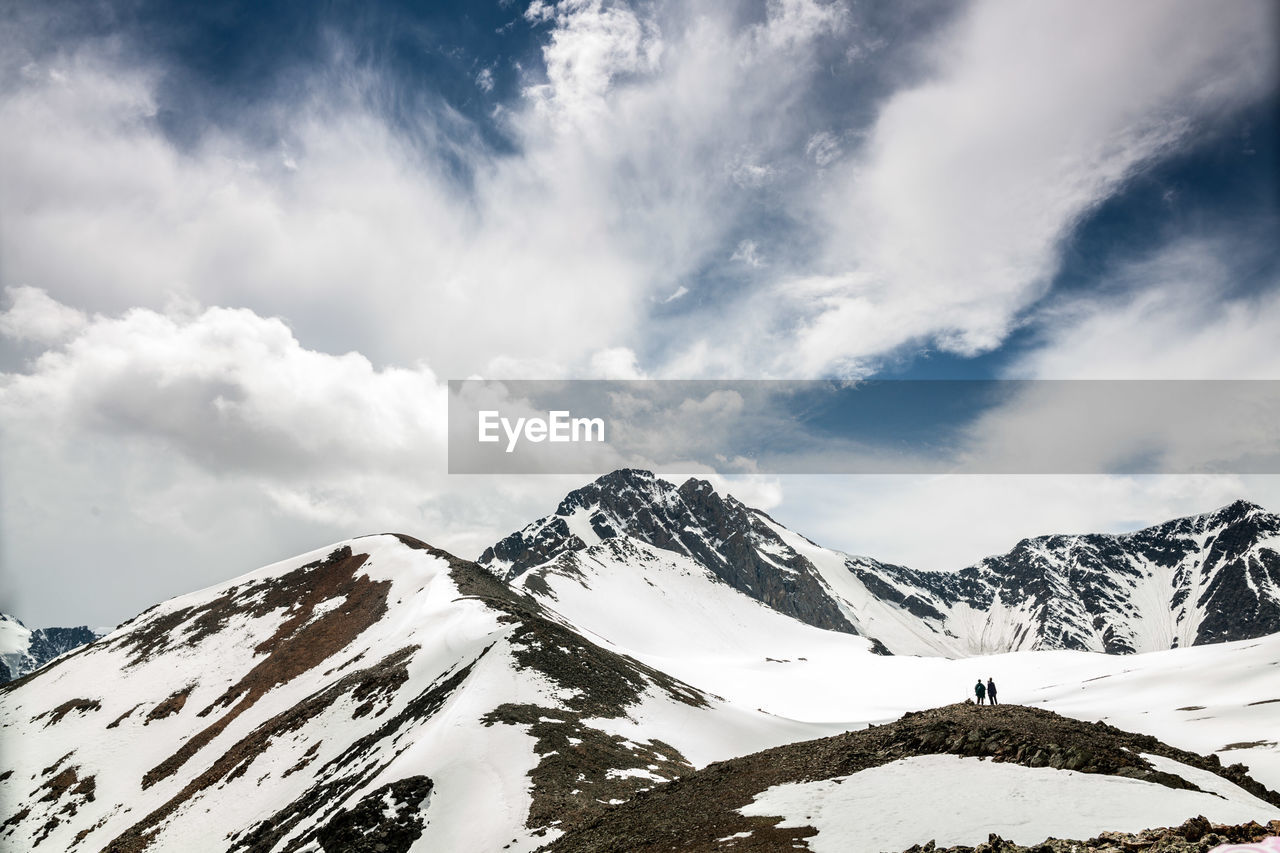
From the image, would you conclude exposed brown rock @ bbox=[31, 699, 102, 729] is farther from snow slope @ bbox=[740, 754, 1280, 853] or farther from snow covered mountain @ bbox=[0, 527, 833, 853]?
snow slope @ bbox=[740, 754, 1280, 853]

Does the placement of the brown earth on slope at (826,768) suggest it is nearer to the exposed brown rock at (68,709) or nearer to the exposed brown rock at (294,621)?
the exposed brown rock at (294,621)

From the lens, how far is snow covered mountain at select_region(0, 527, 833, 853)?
33938mm

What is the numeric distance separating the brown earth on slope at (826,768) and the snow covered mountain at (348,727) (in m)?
5.23

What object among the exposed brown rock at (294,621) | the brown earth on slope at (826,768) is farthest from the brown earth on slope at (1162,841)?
the exposed brown rock at (294,621)

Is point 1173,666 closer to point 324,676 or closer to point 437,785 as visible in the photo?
point 437,785

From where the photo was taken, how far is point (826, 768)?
997 inches

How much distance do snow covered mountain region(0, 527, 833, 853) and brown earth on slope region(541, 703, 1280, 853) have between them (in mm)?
5227

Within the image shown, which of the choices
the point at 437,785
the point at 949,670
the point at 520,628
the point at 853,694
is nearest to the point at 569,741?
the point at 437,785

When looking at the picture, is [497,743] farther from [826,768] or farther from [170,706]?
[170,706]

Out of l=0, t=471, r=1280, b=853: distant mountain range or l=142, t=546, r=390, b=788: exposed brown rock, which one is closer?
l=0, t=471, r=1280, b=853: distant mountain range

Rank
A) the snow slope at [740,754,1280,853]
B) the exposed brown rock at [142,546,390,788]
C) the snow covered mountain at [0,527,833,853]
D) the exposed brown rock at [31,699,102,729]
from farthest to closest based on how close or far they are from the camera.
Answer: the exposed brown rock at [31,699,102,729] → the exposed brown rock at [142,546,390,788] → the snow covered mountain at [0,527,833,853] → the snow slope at [740,754,1280,853]

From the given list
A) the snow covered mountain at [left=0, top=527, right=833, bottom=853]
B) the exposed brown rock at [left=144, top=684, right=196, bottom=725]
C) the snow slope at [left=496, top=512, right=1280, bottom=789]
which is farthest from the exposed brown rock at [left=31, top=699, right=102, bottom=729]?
the snow slope at [left=496, top=512, right=1280, bottom=789]

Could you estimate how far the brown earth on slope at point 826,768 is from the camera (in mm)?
21031

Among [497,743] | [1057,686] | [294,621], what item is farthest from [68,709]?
[1057,686]
